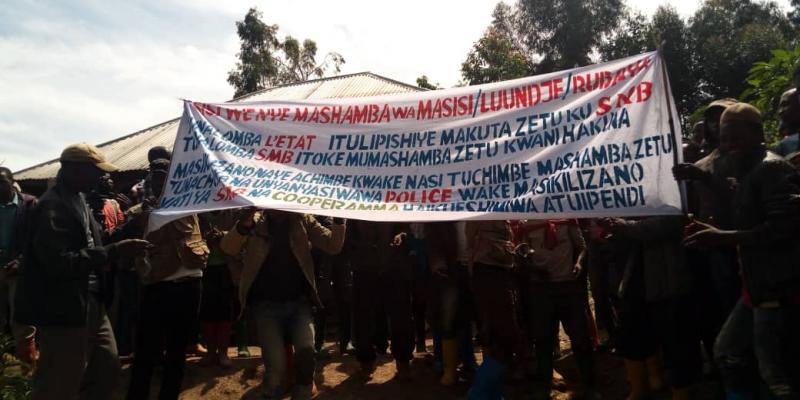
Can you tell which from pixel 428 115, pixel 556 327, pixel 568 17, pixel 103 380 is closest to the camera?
pixel 103 380

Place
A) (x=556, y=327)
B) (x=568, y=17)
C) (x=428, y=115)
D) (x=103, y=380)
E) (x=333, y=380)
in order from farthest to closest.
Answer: (x=568, y=17), (x=333, y=380), (x=556, y=327), (x=428, y=115), (x=103, y=380)

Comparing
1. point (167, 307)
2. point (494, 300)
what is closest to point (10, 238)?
point (167, 307)

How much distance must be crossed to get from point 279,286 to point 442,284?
1.86 meters


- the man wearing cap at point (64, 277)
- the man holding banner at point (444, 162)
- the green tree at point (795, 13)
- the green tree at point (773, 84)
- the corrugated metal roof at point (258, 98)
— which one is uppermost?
the green tree at point (795, 13)

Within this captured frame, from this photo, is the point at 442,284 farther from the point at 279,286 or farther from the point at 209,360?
the point at 209,360

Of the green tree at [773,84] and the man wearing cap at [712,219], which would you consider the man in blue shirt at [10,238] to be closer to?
the man wearing cap at [712,219]

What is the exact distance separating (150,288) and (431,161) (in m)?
2.58

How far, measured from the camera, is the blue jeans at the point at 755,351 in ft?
11.4

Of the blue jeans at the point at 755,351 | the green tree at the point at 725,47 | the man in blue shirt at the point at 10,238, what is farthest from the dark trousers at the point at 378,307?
the green tree at the point at 725,47

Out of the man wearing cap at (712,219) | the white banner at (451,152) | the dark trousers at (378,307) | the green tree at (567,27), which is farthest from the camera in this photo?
the green tree at (567,27)

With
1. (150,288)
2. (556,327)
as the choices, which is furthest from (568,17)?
(150,288)

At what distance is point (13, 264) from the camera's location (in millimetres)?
6496

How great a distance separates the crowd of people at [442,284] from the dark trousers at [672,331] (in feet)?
0.05

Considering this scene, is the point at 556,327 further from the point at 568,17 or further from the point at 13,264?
the point at 568,17
